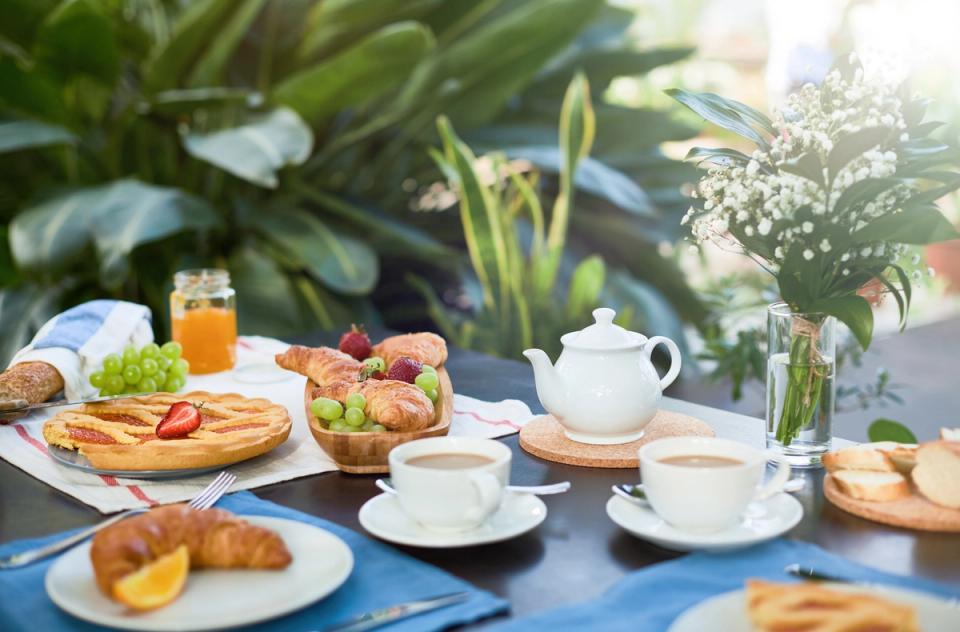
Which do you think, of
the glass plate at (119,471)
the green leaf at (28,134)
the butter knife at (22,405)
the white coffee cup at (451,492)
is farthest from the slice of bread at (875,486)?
the green leaf at (28,134)

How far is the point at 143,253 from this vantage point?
363 cm

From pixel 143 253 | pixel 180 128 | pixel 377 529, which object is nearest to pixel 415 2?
pixel 180 128

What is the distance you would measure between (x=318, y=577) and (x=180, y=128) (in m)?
3.00

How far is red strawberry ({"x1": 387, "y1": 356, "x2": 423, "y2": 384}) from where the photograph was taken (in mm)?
1462

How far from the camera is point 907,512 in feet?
3.67

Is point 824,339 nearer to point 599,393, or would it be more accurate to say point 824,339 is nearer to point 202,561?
point 599,393

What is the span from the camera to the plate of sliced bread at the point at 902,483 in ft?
→ 3.64

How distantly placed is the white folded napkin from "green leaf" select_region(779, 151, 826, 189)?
50 centimetres

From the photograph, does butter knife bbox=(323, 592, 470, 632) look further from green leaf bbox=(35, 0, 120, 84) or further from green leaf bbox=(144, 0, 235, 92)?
green leaf bbox=(144, 0, 235, 92)

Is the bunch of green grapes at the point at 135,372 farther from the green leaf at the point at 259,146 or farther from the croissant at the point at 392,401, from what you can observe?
the green leaf at the point at 259,146

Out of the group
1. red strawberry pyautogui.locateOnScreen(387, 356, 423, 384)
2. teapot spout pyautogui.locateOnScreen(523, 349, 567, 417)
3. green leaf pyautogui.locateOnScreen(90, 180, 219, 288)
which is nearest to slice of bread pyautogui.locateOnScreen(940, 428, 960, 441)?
teapot spout pyautogui.locateOnScreen(523, 349, 567, 417)

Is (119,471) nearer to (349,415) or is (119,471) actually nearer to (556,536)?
(349,415)

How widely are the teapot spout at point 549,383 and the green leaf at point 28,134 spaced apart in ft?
7.32

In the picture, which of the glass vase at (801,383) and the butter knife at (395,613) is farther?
the glass vase at (801,383)
